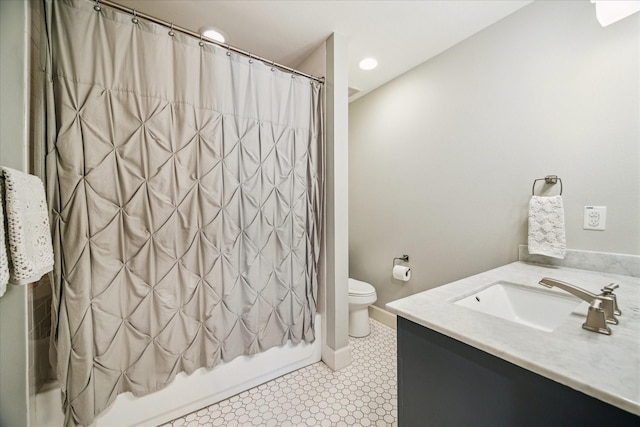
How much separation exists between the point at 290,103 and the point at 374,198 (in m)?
1.29

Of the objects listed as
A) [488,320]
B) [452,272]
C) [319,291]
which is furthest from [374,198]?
[488,320]

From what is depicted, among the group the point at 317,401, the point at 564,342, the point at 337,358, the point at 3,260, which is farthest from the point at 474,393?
the point at 3,260

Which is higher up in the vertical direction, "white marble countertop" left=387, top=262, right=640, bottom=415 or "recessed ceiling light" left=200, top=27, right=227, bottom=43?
"recessed ceiling light" left=200, top=27, right=227, bottom=43

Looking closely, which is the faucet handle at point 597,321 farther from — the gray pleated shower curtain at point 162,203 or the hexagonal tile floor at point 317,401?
the gray pleated shower curtain at point 162,203

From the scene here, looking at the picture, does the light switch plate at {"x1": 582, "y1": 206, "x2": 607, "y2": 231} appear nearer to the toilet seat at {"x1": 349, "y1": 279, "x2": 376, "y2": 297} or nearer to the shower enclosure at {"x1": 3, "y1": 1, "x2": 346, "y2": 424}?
the toilet seat at {"x1": 349, "y1": 279, "x2": 376, "y2": 297}

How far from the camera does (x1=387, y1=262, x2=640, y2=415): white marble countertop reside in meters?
0.50

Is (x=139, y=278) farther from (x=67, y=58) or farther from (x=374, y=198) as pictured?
(x=374, y=198)

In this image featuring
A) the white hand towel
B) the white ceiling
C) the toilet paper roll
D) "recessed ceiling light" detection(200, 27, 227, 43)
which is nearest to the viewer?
the white hand towel

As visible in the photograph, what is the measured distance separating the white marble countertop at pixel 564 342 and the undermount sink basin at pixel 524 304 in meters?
0.11

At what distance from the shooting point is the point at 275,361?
1.60m

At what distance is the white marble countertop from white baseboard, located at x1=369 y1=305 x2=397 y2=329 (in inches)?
55.8

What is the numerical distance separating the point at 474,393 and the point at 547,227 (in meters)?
1.12

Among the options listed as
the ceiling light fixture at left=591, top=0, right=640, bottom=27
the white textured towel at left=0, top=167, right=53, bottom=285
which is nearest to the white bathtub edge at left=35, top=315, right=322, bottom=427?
the white textured towel at left=0, top=167, right=53, bottom=285

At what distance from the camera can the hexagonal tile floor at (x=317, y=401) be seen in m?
1.29
